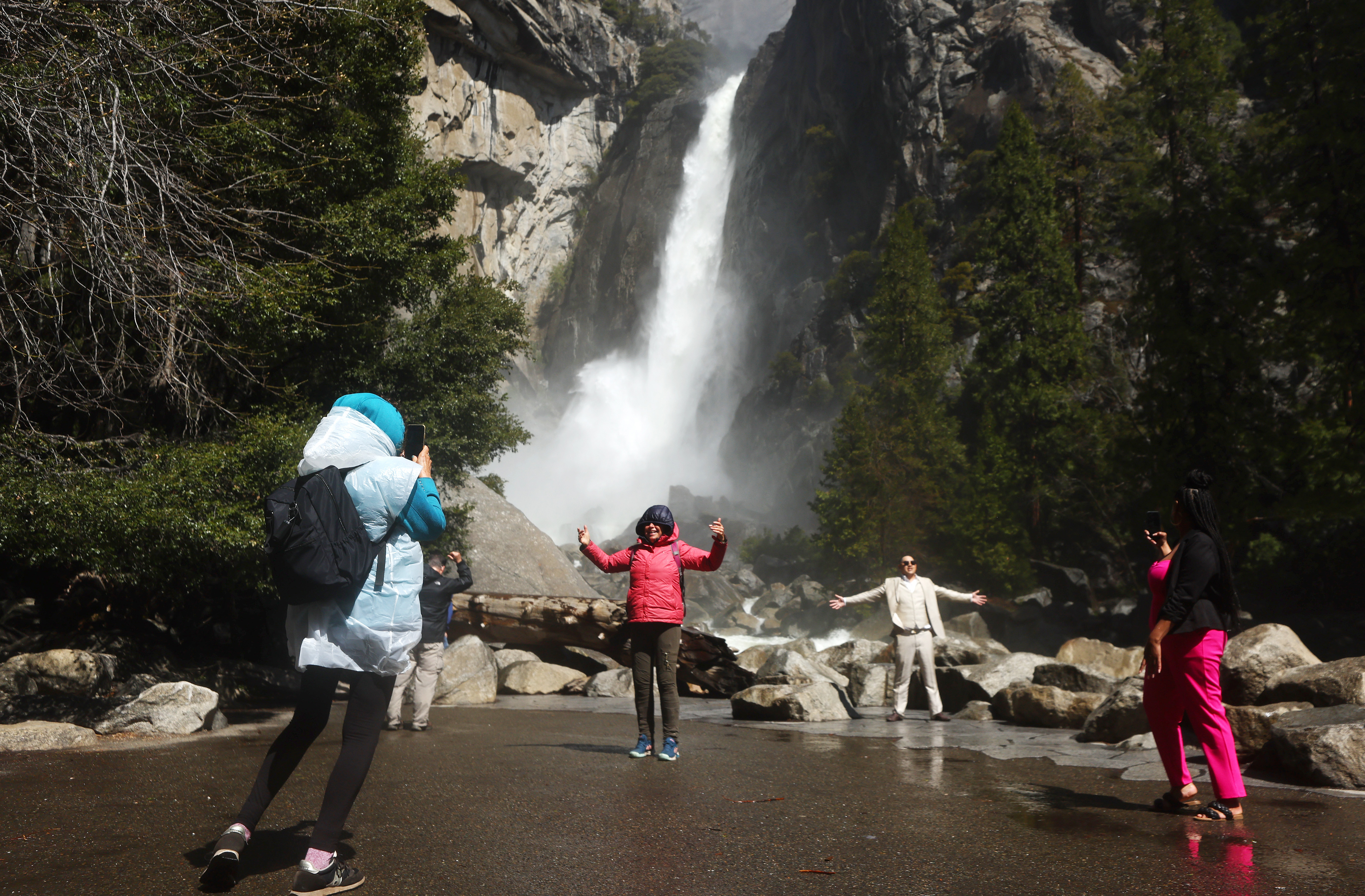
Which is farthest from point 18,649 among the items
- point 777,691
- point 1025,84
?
point 1025,84

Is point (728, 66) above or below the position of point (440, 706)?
above

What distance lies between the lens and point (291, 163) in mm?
11852

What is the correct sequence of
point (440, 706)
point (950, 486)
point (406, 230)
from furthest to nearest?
point (950, 486) < point (406, 230) < point (440, 706)

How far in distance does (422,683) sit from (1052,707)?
6.15 metres

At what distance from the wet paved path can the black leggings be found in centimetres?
29

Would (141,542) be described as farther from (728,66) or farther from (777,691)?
(728,66)

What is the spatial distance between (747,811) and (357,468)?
2.63m

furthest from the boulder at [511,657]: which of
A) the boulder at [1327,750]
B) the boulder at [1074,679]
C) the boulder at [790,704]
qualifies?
the boulder at [1327,750]

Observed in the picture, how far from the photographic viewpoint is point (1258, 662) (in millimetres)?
7777

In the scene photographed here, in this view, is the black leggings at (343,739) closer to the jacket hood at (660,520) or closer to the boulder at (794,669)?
A: the jacket hood at (660,520)

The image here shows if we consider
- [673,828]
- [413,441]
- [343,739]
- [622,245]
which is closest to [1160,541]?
[673,828]

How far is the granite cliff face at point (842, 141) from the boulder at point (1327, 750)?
39971mm

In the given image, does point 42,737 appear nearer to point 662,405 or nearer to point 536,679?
point 536,679

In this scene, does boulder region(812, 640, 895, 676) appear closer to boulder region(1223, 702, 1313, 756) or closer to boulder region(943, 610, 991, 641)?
boulder region(943, 610, 991, 641)
